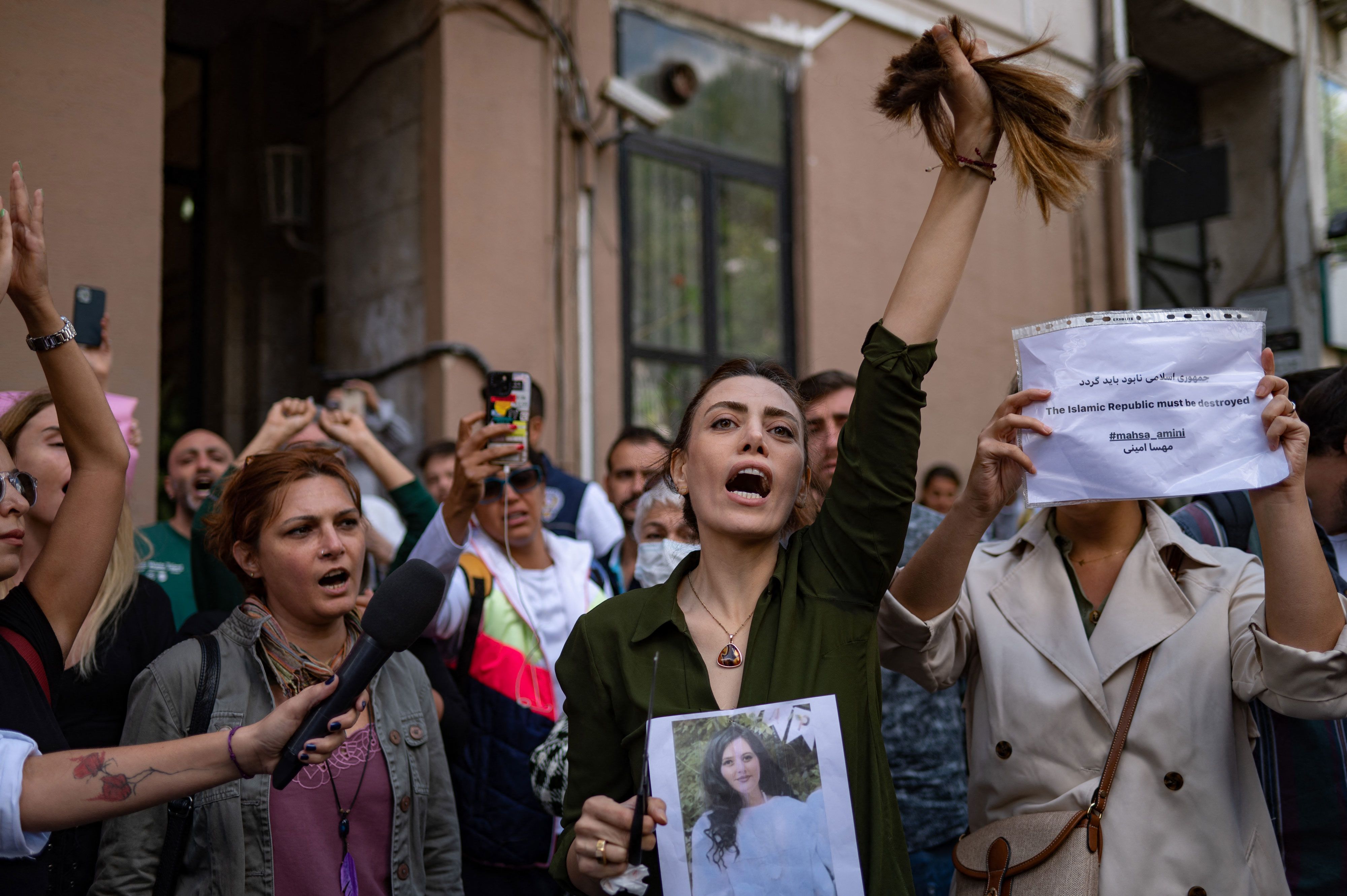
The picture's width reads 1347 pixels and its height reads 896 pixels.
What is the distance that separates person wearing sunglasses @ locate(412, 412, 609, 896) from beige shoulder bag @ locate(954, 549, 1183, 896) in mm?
1382

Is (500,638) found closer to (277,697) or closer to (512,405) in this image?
(512,405)

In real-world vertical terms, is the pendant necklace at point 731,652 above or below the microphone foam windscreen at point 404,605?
below

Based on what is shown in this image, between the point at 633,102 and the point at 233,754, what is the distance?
19.7 ft

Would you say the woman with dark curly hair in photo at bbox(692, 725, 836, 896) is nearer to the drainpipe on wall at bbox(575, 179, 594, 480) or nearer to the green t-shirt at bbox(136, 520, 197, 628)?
the green t-shirt at bbox(136, 520, 197, 628)

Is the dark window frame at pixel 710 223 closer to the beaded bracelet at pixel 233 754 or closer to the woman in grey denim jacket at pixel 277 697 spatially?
the woman in grey denim jacket at pixel 277 697

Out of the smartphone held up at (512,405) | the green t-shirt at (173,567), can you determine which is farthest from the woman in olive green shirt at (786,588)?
the green t-shirt at (173,567)

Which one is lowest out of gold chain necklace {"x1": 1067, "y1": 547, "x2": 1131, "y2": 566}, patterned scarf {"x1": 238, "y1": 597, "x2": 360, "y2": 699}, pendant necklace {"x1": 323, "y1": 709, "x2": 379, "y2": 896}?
pendant necklace {"x1": 323, "y1": 709, "x2": 379, "y2": 896}

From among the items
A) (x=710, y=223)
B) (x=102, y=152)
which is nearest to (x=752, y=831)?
(x=102, y=152)

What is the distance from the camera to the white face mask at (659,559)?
346 centimetres

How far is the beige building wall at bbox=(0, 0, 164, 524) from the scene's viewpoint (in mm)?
5234

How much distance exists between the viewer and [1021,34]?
32.4ft

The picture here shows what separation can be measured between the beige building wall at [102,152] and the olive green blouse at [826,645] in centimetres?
393

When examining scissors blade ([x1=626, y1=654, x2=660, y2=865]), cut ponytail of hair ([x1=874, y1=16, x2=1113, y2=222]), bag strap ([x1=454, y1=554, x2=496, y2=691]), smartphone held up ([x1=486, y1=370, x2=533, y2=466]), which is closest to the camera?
scissors blade ([x1=626, y1=654, x2=660, y2=865])

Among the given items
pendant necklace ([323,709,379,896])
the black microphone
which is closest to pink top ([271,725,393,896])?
pendant necklace ([323,709,379,896])
